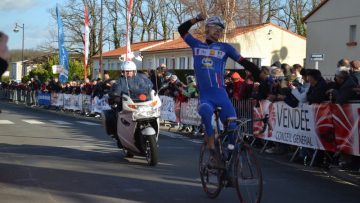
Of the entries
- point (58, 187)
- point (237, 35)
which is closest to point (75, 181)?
point (58, 187)

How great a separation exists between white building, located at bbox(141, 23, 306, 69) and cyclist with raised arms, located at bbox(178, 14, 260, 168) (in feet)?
142

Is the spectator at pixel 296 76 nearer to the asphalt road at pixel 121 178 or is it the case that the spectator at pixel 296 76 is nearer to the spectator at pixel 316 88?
the spectator at pixel 316 88

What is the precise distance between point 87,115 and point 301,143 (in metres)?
17.2

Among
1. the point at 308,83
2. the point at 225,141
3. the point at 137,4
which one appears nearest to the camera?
the point at 225,141

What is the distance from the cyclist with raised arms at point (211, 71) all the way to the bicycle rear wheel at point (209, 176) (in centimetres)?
20

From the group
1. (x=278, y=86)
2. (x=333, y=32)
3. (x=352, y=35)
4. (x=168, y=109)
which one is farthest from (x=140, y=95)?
(x=333, y=32)

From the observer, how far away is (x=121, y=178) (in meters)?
8.51

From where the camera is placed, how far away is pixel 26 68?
364ft

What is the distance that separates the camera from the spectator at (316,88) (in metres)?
10.4

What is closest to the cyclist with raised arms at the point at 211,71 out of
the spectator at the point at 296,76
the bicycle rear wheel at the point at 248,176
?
the bicycle rear wheel at the point at 248,176

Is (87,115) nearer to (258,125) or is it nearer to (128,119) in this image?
(258,125)

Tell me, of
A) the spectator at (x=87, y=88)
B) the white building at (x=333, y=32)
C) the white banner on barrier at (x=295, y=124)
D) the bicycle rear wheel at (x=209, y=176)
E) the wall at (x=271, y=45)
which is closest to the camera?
the bicycle rear wheel at (x=209, y=176)

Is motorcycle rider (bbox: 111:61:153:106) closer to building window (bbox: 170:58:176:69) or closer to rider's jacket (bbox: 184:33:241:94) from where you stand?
rider's jacket (bbox: 184:33:241:94)

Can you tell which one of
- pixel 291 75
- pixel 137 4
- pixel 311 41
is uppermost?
pixel 137 4
